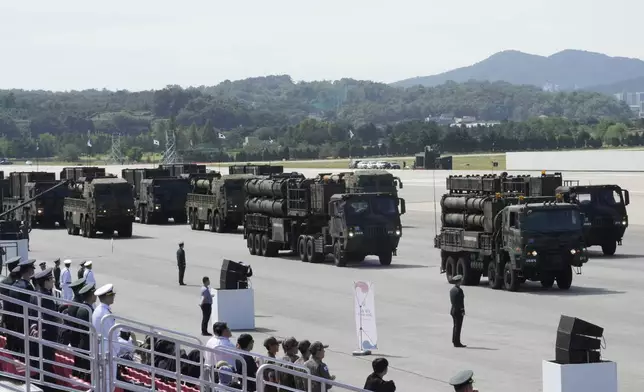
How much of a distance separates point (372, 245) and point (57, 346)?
29.6 m

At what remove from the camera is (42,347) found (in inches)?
625

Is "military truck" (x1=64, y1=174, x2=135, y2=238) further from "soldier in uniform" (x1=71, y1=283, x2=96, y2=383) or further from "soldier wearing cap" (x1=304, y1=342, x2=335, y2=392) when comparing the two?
"soldier wearing cap" (x1=304, y1=342, x2=335, y2=392)

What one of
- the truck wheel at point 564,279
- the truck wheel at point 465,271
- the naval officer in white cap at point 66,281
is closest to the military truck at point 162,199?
the truck wheel at point 465,271

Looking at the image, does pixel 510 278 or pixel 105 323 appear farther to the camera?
pixel 510 278

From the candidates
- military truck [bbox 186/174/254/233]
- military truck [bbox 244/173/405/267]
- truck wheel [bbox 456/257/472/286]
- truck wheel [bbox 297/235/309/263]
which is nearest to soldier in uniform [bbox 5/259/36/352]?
truck wheel [bbox 456/257/472/286]

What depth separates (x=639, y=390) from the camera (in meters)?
21.7

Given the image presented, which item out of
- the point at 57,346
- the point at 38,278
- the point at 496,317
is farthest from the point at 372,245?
the point at 57,346

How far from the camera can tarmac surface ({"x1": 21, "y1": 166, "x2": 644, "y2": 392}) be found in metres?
24.6

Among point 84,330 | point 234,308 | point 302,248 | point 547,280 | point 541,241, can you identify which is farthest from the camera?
point 302,248

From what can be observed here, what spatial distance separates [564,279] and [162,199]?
127ft

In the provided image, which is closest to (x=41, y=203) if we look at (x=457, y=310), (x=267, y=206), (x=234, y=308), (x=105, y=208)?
(x=105, y=208)

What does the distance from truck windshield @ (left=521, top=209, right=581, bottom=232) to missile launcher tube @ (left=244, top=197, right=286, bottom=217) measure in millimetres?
14553

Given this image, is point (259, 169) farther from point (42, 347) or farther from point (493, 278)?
point (42, 347)

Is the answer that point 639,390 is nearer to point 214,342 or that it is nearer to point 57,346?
point 214,342
